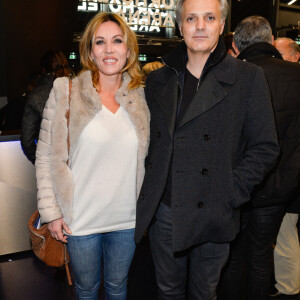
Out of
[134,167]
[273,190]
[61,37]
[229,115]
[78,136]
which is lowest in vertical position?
[273,190]

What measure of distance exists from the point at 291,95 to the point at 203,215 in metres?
0.98

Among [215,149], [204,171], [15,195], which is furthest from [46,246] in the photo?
[15,195]

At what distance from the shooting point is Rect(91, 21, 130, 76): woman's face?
1891 millimetres

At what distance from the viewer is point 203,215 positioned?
5.84 feet

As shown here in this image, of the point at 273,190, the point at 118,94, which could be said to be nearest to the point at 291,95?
the point at 273,190

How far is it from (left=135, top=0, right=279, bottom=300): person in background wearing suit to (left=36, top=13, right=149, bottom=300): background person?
113 mm

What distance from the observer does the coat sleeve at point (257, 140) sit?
1686mm

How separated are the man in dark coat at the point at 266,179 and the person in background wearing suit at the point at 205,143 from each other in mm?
476

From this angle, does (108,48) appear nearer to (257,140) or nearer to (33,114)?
(257,140)

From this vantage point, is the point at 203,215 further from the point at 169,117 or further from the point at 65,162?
the point at 65,162

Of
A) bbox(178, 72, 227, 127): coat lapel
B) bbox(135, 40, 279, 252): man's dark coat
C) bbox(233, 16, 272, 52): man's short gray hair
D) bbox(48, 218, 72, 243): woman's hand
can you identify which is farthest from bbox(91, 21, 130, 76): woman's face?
bbox(233, 16, 272, 52): man's short gray hair

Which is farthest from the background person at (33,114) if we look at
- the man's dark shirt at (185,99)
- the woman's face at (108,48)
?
the man's dark shirt at (185,99)

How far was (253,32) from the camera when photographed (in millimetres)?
2379

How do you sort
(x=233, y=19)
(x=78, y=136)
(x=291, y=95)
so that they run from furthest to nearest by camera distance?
(x=233, y=19) < (x=291, y=95) < (x=78, y=136)
